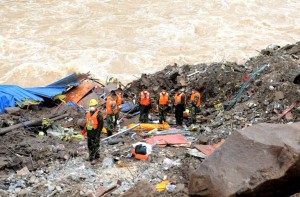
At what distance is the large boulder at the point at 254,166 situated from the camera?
15.3 feet

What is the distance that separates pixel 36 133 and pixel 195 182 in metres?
6.47

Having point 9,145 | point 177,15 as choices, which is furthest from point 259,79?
point 177,15

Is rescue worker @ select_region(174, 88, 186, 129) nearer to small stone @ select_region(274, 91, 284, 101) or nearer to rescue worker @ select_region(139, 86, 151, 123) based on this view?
rescue worker @ select_region(139, 86, 151, 123)

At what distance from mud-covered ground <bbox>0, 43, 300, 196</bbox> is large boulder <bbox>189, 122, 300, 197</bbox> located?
2.85 ft

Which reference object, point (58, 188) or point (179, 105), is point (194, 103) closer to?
point (179, 105)

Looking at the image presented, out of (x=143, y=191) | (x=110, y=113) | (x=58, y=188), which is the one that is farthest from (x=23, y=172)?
(x=143, y=191)

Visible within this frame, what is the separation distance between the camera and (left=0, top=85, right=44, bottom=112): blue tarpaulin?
39.0 ft

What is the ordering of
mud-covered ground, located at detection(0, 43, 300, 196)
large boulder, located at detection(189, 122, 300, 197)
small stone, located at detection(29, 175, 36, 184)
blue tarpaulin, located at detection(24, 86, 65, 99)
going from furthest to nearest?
blue tarpaulin, located at detection(24, 86, 65, 99), small stone, located at detection(29, 175, 36, 184), mud-covered ground, located at detection(0, 43, 300, 196), large boulder, located at detection(189, 122, 300, 197)

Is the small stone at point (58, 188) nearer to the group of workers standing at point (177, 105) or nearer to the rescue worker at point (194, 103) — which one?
the group of workers standing at point (177, 105)

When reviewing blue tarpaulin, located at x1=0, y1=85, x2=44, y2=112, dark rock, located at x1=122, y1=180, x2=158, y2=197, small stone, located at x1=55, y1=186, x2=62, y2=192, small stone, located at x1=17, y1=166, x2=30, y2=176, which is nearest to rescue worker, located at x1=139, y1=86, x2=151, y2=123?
blue tarpaulin, located at x1=0, y1=85, x2=44, y2=112

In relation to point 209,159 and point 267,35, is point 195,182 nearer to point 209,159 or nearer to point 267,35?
point 209,159

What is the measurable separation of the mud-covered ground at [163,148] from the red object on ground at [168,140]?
281 millimetres

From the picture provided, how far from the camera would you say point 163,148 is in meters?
8.67

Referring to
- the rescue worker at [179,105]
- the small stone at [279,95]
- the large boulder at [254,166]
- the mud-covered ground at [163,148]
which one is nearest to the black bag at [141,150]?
the mud-covered ground at [163,148]
